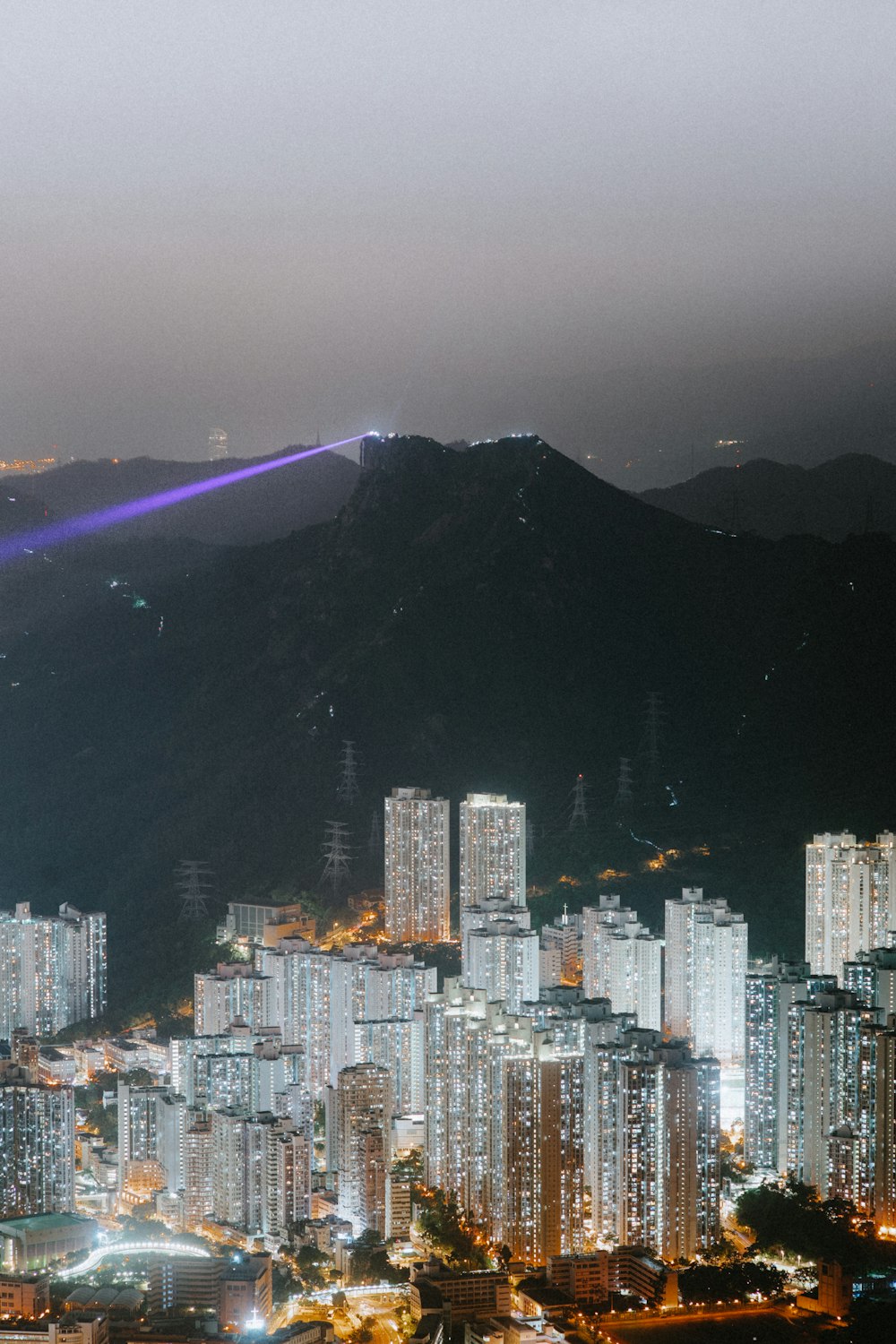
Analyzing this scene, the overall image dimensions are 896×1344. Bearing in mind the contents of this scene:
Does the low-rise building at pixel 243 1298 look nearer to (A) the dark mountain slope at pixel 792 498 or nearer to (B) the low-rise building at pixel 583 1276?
(B) the low-rise building at pixel 583 1276

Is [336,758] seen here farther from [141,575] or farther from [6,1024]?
[6,1024]

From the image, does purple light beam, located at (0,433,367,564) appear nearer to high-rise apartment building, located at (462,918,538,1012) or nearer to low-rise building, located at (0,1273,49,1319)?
high-rise apartment building, located at (462,918,538,1012)

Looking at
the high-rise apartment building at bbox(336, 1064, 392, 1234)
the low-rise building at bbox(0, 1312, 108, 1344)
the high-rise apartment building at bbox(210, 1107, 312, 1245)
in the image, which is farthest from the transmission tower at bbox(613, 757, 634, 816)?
the low-rise building at bbox(0, 1312, 108, 1344)

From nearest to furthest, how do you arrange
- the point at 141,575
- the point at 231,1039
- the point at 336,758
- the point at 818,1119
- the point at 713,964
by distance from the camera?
1. the point at 818,1119
2. the point at 231,1039
3. the point at 713,964
4. the point at 336,758
5. the point at 141,575

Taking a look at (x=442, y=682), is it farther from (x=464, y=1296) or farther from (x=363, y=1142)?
(x=464, y=1296)

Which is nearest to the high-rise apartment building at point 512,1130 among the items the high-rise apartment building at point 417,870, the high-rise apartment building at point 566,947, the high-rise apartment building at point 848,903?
the high-rise apartment building at point 566,947

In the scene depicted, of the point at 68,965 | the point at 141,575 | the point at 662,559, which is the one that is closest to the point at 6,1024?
the point at 68,965
